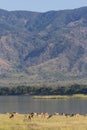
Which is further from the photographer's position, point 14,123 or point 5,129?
point 14,123

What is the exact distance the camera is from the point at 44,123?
179ft

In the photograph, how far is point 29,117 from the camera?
59312mm

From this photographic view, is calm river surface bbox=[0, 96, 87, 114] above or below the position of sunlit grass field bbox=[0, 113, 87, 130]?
below

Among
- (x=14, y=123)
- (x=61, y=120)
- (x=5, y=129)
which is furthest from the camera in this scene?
(x=61, y=120)

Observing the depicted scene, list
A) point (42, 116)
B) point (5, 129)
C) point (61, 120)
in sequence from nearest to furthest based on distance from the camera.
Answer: point (5, 129) → point (61, 120) → point (42, 116)

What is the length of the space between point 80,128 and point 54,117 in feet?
30.6

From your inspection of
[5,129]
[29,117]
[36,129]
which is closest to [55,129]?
[36,129]

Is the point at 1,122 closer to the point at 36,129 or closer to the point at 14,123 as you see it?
the point at 14,123

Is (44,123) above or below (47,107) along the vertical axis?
above

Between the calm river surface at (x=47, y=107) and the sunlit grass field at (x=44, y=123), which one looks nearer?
the sunlit grass field at (x=44, y=123)

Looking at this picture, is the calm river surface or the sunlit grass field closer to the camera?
the sunlit grass field

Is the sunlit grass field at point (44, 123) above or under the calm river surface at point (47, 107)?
above

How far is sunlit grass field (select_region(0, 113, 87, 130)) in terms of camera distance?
2005 inches

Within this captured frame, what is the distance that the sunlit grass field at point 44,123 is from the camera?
50938 mm
